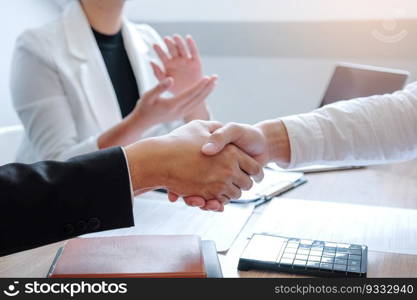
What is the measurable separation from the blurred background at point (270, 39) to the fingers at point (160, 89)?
78cm

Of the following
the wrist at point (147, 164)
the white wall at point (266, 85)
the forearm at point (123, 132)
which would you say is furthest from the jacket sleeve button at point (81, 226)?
the white wall at point (266, 85)

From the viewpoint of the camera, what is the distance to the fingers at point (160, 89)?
4.36 ft

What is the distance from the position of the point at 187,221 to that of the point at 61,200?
28cm

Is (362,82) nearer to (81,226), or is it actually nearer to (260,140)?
(260,140)

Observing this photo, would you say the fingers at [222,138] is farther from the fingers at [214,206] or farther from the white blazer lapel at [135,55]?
the white blazer lapel at [135,55]

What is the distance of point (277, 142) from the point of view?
985mm

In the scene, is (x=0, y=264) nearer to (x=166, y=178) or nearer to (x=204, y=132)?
(x=166, y=178)

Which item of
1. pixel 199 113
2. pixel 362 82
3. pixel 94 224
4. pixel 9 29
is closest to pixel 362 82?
pixel 362 82

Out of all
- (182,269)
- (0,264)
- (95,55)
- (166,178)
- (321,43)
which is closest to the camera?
(182,269)

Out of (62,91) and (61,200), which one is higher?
(61,200)

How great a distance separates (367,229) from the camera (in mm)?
861

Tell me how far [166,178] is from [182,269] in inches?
10.6

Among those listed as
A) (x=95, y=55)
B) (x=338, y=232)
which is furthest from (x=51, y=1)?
(x=338, y=232)

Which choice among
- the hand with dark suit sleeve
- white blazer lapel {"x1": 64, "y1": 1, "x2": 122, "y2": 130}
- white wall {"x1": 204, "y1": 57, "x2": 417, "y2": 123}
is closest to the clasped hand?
the hand with dark suit sleeve
